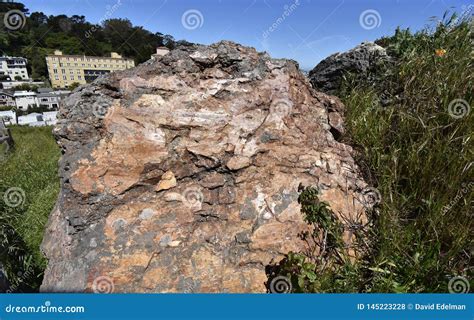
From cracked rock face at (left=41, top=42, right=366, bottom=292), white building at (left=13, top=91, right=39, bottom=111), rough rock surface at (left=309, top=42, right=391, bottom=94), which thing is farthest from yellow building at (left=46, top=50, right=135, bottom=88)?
cracked rock face at (left=41, top=42, right=366, bottom=292)

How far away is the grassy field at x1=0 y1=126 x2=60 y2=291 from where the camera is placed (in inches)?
123

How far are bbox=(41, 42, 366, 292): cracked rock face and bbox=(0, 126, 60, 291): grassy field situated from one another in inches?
51.1

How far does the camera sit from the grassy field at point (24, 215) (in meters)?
3.11

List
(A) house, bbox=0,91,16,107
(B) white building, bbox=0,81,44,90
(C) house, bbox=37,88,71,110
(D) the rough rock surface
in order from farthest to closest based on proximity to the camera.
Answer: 1. (B) white building, bbox=0,81,44,90
2. (A) house, bbox=0,91,16,107
3. (C) house, bbox=37,88,71,110
4. (D) the rough rock surface

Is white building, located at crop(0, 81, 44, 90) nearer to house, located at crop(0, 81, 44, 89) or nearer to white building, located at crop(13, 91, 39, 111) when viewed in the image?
house, located at crop(0, 81, 44, 89)

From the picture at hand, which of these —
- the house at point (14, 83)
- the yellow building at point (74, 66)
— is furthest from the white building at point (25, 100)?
the house at point (14, 83)

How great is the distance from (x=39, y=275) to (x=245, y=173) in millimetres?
2704

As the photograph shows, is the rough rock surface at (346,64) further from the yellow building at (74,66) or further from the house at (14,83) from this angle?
the house at (14,83)

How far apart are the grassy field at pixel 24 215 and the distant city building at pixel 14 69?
2592 inches

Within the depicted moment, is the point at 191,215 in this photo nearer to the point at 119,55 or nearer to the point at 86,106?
the point at 86,106

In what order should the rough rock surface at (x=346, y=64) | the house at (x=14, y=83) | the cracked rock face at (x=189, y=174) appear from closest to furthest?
the cracked rock face at (x=189, y=174)
the rough rock surface at (x=346, y=64)
the house at (x=14, y=83)

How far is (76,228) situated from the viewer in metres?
2.07

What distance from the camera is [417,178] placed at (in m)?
2.18

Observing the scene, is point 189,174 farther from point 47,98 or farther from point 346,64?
point 47,98
